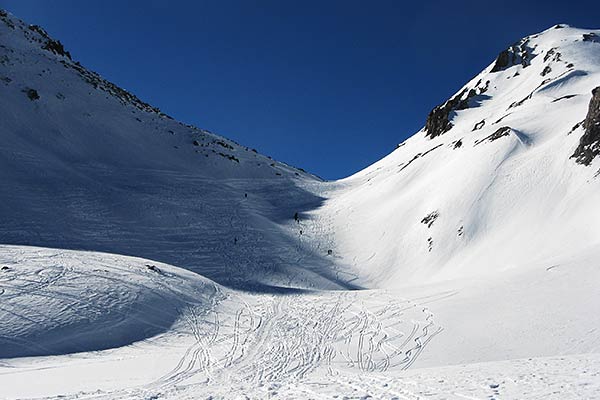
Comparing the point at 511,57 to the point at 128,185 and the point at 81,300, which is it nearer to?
the point at 128,185

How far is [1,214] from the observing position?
26.1 m

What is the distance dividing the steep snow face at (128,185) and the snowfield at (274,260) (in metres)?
0.20

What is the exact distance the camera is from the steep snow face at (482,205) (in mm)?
23797

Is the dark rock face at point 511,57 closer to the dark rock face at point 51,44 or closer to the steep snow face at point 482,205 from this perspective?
the steep snow face at point 482,205

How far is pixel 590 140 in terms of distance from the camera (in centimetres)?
2697

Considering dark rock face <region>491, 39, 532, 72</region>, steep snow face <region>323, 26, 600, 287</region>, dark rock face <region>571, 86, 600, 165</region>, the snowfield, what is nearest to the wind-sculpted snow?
the snowfield

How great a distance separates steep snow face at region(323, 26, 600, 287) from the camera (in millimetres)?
23797

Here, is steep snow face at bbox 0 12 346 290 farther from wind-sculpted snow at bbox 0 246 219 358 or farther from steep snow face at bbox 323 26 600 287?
wind-sculpted snow at bbox 0 246 219 358

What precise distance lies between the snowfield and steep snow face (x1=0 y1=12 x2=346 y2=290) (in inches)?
8.0

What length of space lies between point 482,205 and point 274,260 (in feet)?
49.4

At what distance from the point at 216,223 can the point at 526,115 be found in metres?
31.8

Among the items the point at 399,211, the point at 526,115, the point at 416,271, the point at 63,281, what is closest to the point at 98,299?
the point at 63,281

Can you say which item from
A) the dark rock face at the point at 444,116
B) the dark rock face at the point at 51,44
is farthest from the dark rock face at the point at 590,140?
the dark rock face at the point at 51,44

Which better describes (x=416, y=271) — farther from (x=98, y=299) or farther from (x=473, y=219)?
(x=98, y=299)
